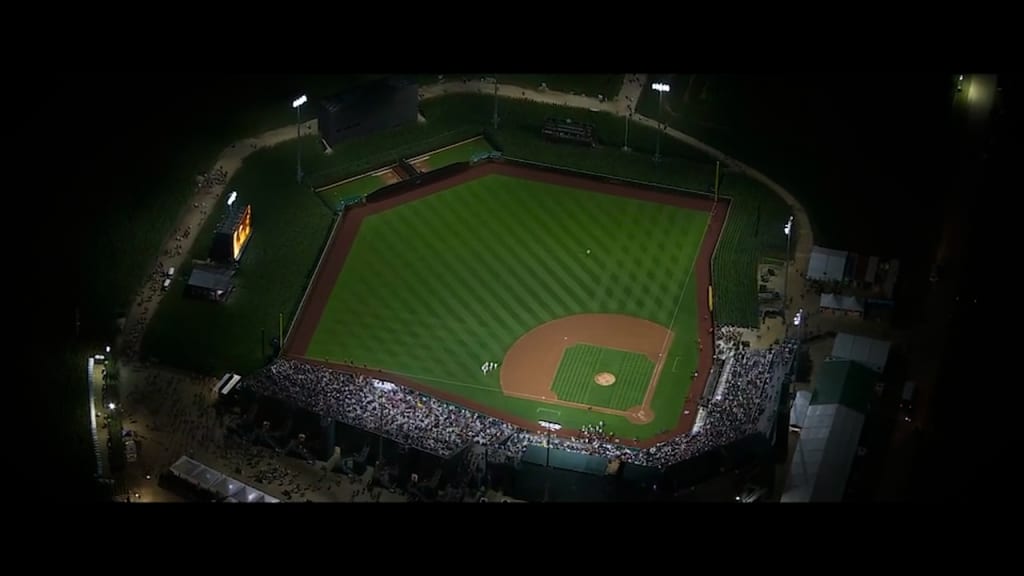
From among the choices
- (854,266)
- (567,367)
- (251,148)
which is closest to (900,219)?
(854,266)

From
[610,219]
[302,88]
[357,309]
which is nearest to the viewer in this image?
[357,309]

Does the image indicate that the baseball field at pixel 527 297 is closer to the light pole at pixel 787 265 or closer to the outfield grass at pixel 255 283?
the outfield grass at pixel 255 283

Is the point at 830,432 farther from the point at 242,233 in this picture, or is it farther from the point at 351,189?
the point at 242,233

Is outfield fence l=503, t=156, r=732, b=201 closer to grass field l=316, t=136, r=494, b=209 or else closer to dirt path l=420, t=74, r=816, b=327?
grass field l=316, t=136, r=494, b=209

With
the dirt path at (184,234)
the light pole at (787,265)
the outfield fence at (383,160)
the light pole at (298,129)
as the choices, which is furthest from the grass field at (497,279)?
the dirt path at (184,234)

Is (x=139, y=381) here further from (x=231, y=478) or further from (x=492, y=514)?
(x=492, y=514)

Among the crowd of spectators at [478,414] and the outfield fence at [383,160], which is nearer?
the crowd of spectators at [478,414]
